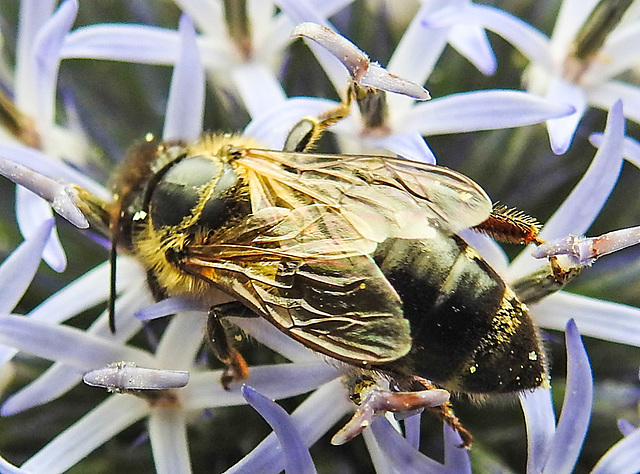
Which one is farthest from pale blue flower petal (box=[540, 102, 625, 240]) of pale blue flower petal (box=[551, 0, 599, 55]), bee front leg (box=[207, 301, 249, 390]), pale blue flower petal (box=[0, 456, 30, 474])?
pale blue flower petal (box=[0, 456, 30, 474])

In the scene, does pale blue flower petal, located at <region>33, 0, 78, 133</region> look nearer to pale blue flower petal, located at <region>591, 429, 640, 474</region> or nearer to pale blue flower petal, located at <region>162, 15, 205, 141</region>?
pale blue flower petal, located at <region>162, 15, 205, 141</region>

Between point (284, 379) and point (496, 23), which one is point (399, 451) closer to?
point (284, 379)

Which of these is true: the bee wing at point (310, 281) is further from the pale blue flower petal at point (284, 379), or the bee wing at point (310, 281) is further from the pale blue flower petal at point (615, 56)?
the pale blue flower petal at point (615, 56)

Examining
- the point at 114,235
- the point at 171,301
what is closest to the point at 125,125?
the point at 114,235

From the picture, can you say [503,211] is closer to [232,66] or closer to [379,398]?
[379,398]

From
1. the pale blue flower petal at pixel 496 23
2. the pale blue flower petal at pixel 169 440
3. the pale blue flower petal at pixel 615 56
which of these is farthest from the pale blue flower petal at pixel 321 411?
the pale blue flower petal at pixel 615 56
